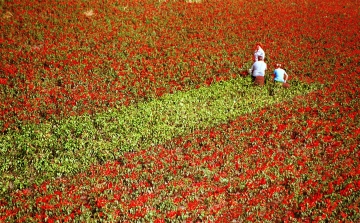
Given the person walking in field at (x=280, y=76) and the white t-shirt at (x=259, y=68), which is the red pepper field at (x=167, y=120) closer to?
the person walking in field at (x=280, y=76)

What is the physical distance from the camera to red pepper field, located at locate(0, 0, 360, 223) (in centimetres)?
761

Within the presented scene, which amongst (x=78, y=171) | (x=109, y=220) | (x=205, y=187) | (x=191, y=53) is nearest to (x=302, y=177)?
(x=205, y=187)

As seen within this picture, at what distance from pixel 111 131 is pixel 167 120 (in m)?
1.98

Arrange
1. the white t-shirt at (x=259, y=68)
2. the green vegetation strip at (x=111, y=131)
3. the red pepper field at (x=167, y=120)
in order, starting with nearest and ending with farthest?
the red pepper field at (x=167, y=120)
the green vegetation strip at (x=111, y=131)
the white t-shirt at (x=259, y=68)

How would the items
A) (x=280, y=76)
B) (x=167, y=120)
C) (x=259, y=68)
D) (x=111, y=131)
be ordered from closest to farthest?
1. (x=111, y=131)
2. (x=167, y=120)
3. (x=259, y=68)
4. (x=280, y=76)

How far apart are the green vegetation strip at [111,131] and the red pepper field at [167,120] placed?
45mm

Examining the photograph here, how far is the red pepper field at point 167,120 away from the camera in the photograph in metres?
7.61

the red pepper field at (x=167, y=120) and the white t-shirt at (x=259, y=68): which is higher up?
the white t-shirt at (x=259, y=68)

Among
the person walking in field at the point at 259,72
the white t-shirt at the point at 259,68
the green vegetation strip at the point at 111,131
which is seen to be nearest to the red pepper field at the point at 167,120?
the green vegetation strip at the point at 111,131

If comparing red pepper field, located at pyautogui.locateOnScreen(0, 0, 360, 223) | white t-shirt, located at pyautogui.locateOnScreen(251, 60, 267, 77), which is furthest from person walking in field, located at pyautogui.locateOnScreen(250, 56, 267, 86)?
red pepper field, located at pyautogui.locateOnScreen(0, 0, 360, 223)

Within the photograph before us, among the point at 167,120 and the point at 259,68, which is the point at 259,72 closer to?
the point at 259,68

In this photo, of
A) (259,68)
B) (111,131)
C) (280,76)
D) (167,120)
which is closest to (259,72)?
(259,68)

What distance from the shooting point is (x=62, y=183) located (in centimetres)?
819

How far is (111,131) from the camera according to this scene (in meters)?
10.4
